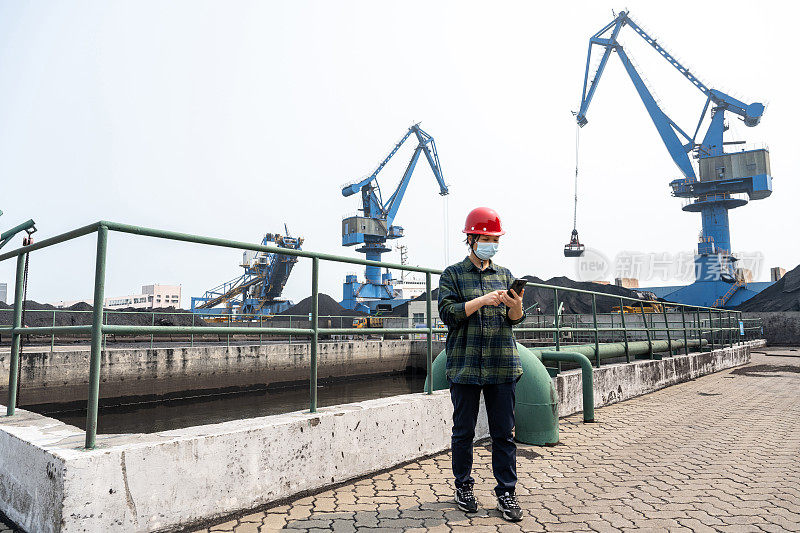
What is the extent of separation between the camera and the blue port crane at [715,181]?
3862cm

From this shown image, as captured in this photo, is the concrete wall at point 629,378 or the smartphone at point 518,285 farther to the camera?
the concrete wall at point 629,378

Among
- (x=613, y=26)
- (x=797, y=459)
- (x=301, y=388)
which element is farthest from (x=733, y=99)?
(x=797, y=459)

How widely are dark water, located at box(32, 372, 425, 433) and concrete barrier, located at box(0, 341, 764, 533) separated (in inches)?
343

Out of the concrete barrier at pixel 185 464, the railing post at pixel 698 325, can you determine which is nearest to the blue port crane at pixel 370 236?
the railing post at pixel 698 325

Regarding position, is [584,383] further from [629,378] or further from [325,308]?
[325,308]

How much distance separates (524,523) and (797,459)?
3.05 meters

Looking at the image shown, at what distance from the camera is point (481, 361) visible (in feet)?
9.20

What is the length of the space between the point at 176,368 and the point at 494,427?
47.0 feet

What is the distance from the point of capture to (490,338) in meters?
2.84

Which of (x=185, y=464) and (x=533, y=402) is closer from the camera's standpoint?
(x=185, y=464)

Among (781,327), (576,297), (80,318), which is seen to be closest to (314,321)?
(80,318)

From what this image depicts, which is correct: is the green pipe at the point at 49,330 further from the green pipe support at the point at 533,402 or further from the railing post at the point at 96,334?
the green pipe support at the point at 533,402

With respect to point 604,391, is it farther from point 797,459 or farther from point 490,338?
point 490,338

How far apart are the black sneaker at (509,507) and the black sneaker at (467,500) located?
0.50 feet
